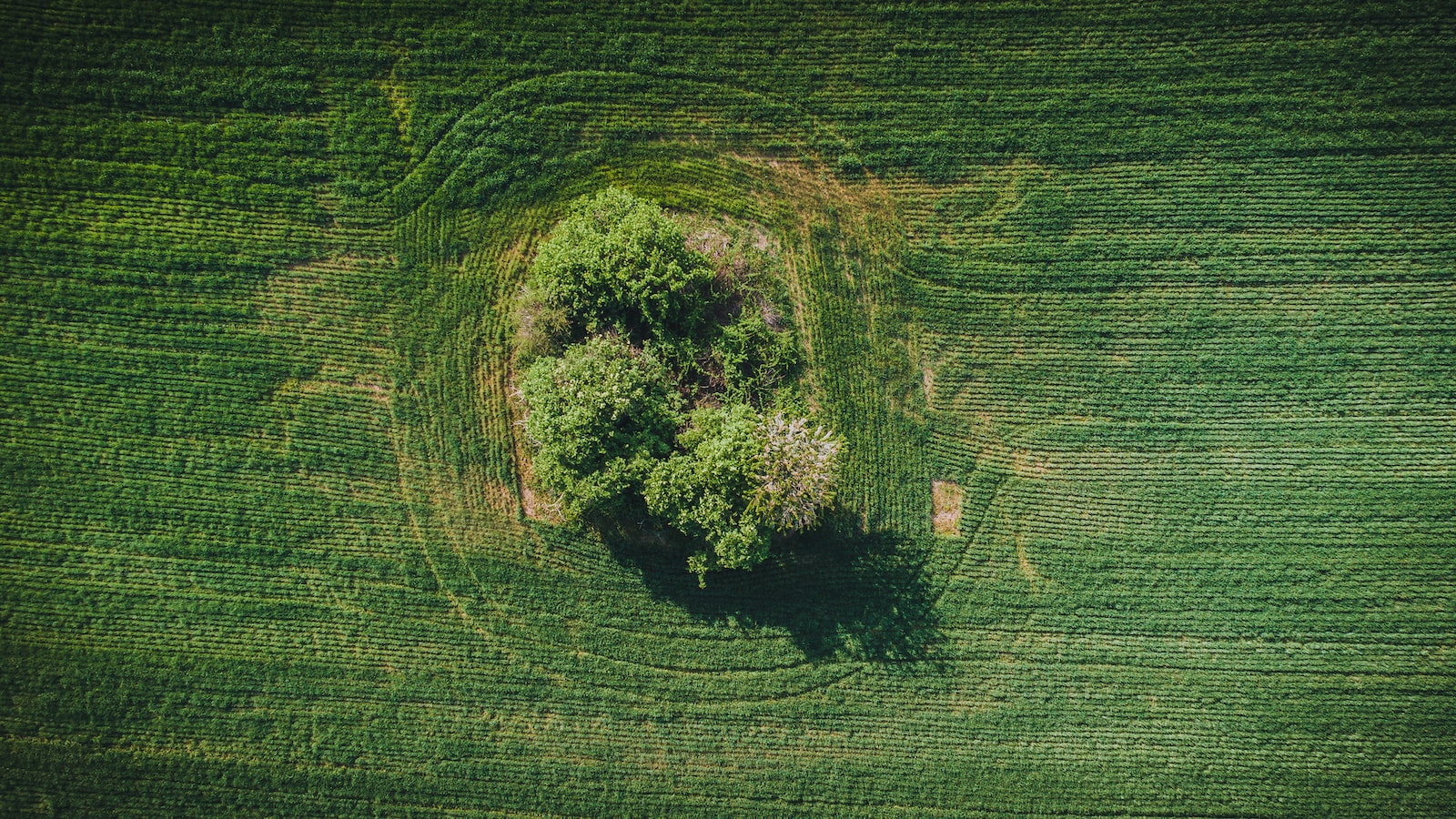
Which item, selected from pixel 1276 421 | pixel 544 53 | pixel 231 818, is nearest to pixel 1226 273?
pixel 1276 421

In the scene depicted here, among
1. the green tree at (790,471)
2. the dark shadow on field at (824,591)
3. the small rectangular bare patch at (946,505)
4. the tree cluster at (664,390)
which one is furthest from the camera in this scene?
the small rectangular bare patch at (946,505)

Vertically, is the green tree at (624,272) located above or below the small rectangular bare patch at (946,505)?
above

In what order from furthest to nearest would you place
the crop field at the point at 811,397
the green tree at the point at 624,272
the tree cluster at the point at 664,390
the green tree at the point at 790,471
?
1. the crop field at the point at 811,397
2. the green tree at the point at 624,272
3. the tree cluster at the point at 664,390
4. the green tree at the point at 790,471

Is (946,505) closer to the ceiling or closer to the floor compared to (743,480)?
closer to the floor

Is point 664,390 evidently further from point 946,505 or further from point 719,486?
point 946,505

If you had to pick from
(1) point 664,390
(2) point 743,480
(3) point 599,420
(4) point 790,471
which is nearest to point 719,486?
(2) point 743,480

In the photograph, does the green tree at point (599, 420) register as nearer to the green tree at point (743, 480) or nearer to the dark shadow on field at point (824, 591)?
the green tree at point (743, 480)

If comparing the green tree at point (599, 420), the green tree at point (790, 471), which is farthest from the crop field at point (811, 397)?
the green tree at point (790, 471)
